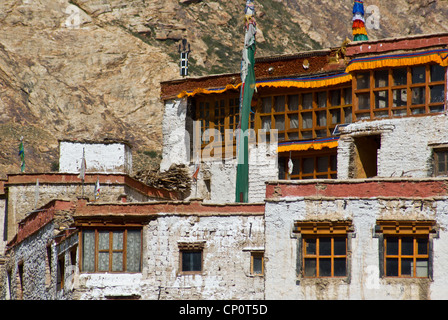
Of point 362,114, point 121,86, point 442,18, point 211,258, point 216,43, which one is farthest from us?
point 442,18

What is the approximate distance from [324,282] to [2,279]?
1448 centimetres

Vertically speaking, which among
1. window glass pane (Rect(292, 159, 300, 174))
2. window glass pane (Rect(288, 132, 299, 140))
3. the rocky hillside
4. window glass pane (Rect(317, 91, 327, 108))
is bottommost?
window glass pane (Rect(292, 159, 300, 174))

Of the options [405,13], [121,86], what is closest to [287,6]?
[405,13]

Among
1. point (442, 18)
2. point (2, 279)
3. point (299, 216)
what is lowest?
point (2, 279)

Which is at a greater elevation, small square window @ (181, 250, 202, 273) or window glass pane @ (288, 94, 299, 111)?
window glass pane @ (288, 94, 299, 111)

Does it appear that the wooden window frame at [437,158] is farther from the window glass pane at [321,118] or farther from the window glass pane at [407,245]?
the window glass pane at [407,245]

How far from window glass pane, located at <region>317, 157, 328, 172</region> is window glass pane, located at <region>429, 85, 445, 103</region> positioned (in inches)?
200

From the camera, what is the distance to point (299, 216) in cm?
2675

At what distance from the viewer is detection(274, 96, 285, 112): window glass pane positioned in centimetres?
3767

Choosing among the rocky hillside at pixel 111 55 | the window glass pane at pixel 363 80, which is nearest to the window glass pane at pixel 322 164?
the window glass pane at pixel 363 80

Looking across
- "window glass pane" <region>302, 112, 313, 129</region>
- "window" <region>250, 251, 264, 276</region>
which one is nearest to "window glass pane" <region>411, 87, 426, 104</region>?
"window glass pane" <region>302, 112, 313, 129</region>

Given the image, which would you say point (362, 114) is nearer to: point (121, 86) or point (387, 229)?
point (387, 229)

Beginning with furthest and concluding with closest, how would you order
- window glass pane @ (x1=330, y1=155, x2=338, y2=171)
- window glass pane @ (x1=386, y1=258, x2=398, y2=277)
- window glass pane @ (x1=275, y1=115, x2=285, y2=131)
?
window glass pane @ (x1=275, y1=115, x2=285, y2=131)
window glass pane @ (x1=330, y1=155, x2=338, y2=171)
window glass pane @ (x1=386, y1=258, x2=398, y2=277)

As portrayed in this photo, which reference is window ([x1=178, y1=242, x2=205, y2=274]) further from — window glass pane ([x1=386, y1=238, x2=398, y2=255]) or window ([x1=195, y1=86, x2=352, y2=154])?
window ([x1=195, y1=86, x2=352, y2=154])
